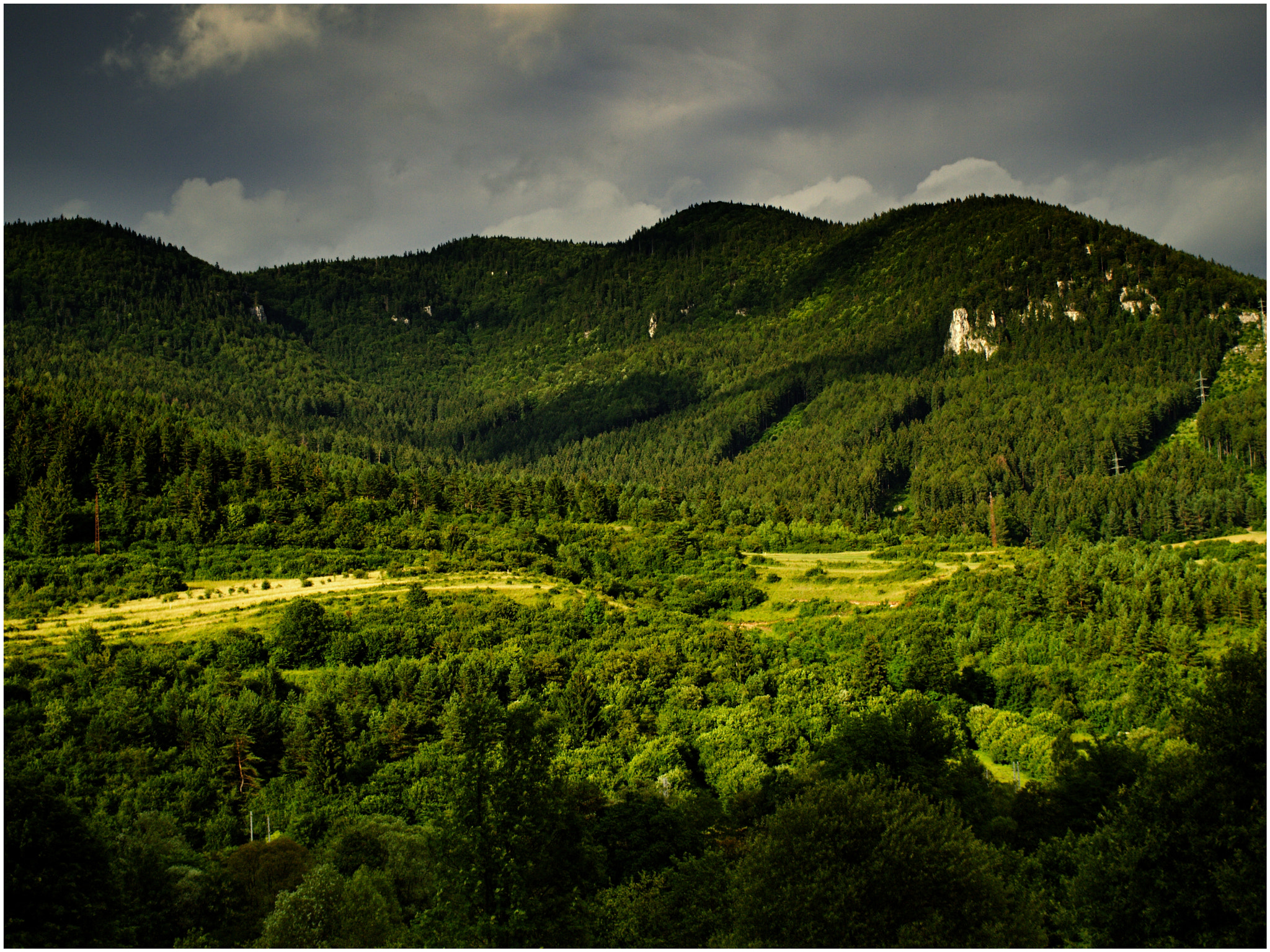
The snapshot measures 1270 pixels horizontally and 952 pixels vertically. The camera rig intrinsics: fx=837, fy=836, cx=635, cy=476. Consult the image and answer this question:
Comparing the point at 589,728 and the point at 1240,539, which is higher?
the point at 1240,539

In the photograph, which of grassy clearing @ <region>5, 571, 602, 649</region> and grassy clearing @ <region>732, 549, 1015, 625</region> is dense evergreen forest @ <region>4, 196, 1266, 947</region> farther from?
grassy clearing @ <region>732, 549, 1015, 625</region>

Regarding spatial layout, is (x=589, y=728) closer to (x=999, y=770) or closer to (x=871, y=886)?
(x=999, y=770)

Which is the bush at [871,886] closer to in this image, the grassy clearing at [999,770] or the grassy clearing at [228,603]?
the grassy clearing at [999,770]

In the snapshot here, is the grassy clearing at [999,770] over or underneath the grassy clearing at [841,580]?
underneath

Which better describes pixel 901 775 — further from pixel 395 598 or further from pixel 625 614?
pixel 395 598

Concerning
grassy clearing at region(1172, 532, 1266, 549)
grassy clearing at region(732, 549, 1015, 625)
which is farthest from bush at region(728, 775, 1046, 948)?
grassy clearing at region(1172, 532, 1266, 549)

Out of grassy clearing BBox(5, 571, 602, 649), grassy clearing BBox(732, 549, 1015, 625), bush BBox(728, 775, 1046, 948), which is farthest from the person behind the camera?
grassy clearing BBox(732, 549, 1015, 625)

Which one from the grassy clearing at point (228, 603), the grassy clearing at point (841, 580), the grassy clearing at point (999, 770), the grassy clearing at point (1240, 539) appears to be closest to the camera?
the grassy clearing at point (999, 770)

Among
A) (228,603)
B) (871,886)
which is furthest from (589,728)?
(228,603)

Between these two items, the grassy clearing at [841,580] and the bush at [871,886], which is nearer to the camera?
the bush at [871,886]

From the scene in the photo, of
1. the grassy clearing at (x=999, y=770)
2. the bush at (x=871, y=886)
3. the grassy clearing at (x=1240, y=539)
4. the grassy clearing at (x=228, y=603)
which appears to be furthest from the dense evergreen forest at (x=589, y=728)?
the grassy clearing at (x=1240, y=539)

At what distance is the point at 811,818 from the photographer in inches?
1342

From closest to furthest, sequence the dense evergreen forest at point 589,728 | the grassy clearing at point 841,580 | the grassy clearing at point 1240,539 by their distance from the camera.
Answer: the dense evergreen forest at point 589,728
the grassy clearing at point 841,580
the grassy clearing at point 1240,539

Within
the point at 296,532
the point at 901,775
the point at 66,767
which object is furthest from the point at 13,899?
the point at 296,532
